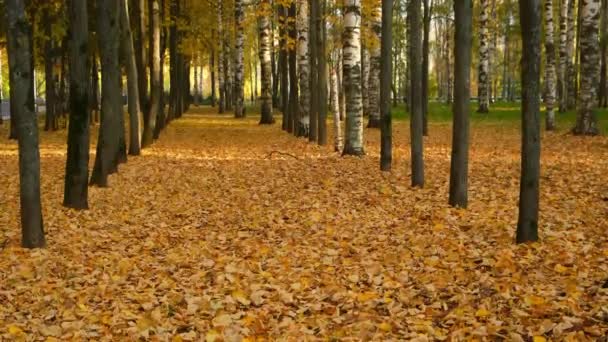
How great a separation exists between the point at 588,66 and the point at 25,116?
15935mm

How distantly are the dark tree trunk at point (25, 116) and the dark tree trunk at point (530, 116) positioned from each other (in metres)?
5.82

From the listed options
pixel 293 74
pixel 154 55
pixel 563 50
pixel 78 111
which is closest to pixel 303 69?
pixel 293 74

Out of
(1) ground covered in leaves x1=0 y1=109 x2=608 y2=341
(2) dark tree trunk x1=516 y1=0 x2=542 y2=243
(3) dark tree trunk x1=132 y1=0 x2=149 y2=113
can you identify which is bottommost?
(1) ground covered in leaves x1=0 y1=109 x2=608 y2=341

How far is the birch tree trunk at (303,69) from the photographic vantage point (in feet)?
74.0

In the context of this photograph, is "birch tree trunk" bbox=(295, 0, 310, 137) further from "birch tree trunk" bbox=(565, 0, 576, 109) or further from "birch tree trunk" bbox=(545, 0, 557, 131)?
"birch tree trunk" bbox=(565, 0, 576, 109)

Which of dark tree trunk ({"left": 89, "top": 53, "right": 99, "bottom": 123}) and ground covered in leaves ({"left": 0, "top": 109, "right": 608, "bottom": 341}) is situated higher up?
dark tree trunk ({"left": 89, "top": 53, "right": 99, "bottom": 123})

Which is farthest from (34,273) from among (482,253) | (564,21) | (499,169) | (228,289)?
(564,21)

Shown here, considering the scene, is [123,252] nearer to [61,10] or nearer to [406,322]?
[406,322]

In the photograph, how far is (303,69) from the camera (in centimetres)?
2378

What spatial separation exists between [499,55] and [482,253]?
68.2 meters

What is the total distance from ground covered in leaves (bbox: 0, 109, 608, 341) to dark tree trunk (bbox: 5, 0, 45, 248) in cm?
43

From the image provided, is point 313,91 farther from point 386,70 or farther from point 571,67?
point 571,67

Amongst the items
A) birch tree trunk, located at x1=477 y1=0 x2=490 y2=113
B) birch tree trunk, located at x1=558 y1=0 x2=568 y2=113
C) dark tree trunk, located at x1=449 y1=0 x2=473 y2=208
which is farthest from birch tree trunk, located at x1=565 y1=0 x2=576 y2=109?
dark tree trunk, located at x1=449 y1=0 x2=473 y2=208

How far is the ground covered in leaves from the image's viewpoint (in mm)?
5492
